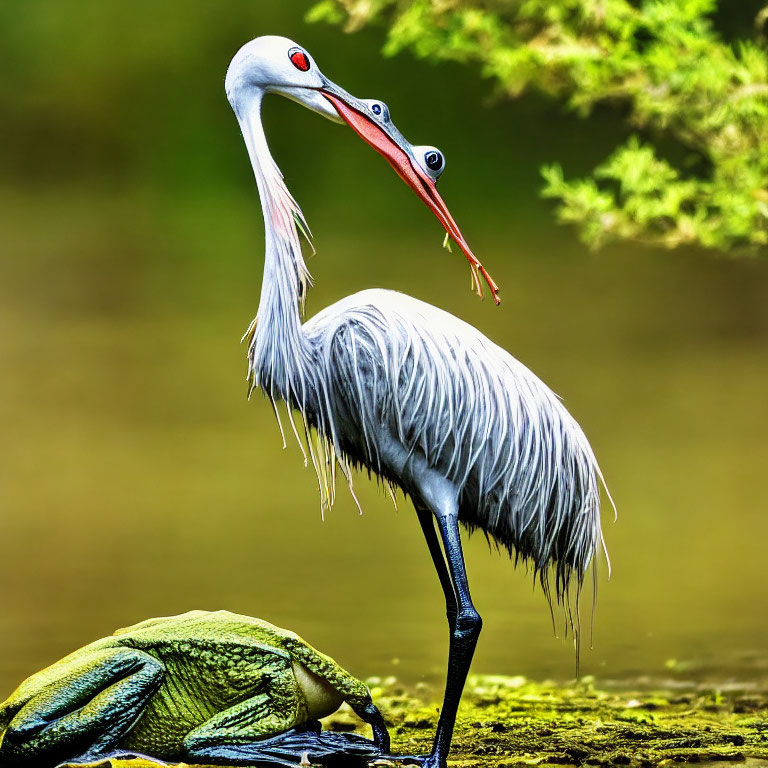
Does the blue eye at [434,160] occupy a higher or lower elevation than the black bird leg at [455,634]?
higher

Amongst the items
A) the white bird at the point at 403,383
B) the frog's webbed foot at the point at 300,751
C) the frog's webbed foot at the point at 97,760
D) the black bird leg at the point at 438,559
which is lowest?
the frog's webbed foot at the point at 300,751

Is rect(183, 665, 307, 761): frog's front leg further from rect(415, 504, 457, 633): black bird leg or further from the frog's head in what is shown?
rect(415, 504, 457, 633): black bird leg

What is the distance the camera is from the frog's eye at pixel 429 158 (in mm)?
2186

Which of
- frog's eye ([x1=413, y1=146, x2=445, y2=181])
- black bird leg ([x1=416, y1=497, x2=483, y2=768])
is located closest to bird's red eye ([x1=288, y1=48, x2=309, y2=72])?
frog's eye ([x1=413, y1=146, x2=445, y2=181])

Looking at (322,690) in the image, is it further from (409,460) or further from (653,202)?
(653,202)

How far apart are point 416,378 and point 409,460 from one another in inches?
6.0

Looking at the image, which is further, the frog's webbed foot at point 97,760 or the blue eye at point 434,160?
the blue eye at point 434,160

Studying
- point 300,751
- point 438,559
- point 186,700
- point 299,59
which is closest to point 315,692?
point 300,751

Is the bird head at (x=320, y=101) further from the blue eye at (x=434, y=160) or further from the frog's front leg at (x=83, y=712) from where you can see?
the frog's front leg at (x=83, y=712)

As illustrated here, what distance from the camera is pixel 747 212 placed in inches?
150

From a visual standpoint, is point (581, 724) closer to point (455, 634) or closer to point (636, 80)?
point (455, 634)

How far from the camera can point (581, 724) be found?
278 cm

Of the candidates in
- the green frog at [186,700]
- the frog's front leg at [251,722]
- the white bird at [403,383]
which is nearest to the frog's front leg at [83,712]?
the green frog at [186,700]

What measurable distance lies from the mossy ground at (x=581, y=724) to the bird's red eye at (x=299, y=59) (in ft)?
4.12
